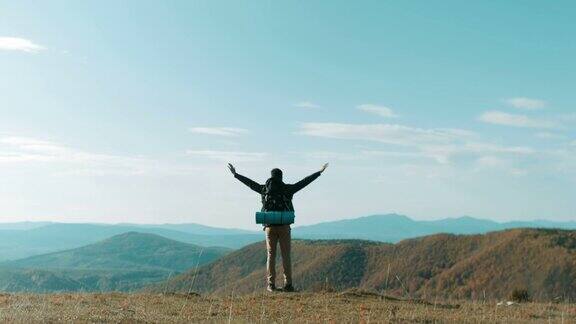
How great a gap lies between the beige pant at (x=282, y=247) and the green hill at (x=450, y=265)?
5949 cm

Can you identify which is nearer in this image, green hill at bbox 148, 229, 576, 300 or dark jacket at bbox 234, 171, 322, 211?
dark jacket at bbox 234, 171, 322, 211

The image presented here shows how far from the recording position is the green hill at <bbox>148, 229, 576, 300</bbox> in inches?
3784

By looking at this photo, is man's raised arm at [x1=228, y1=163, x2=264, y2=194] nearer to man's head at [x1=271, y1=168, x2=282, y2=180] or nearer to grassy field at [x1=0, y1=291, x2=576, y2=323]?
man's head at [x1=271, y1=168, x2=282, y2=180]

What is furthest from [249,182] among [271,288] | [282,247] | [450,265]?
[450,265]

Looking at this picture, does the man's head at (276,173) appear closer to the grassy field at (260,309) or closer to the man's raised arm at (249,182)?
the man's raised arm at (249,182)

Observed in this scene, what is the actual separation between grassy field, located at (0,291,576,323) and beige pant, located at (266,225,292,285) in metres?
1.47

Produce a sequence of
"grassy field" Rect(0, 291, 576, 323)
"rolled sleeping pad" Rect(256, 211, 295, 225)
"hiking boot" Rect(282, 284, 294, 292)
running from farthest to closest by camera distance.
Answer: "hiking boot" Rect(282, 284, 294, 292), "rolled sleeping pad" Rect(256, 211, 295, 225), "grassy field" Rect(0, 291, 576, 323)

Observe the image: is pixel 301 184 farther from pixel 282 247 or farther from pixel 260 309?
pixel 260 309

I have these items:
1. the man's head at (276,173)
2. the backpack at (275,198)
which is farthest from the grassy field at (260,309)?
the man's head at (276,173)

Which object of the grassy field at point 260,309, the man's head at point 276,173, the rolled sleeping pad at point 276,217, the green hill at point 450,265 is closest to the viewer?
the grassy field at point 260,309

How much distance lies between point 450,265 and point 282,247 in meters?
106

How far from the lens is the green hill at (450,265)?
96.1m

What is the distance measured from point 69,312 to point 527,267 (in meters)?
99.6

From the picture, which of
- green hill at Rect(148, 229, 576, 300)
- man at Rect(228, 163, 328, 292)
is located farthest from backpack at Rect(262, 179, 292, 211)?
green hill at Rect(148, 229, 576, 300)
